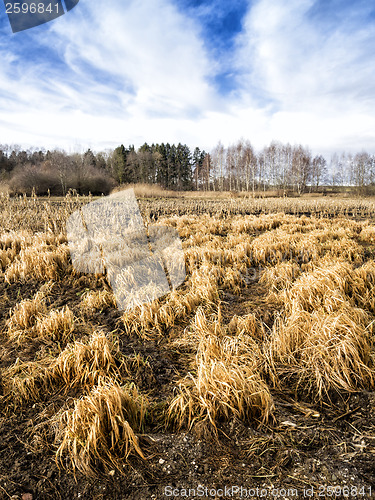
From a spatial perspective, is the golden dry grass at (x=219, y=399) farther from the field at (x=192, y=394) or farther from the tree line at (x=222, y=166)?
the tree line at (x=222, y=166)

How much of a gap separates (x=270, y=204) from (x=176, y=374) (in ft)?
47.1

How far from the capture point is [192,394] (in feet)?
6.35

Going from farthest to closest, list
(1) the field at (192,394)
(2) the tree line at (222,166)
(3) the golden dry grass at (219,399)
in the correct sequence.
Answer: (2) the tree line at (222,166)
(3) the golden dry grass at (219,399)
(1) the field at (192,394)

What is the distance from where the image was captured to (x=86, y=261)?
15.4 ft

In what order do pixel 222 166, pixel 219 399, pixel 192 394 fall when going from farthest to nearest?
pixel 222 166 → pixel 192 394 → pixel 219 399

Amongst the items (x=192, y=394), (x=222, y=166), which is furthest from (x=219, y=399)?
(x=222, y=166)

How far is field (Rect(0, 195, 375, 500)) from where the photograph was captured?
144cm

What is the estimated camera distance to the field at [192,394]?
1441mm

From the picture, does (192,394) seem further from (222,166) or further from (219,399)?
(222,166)

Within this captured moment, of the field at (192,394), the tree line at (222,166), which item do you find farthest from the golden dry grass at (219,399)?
the tree line at (222,166)

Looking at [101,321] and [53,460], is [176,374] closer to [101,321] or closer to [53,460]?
[53,460]

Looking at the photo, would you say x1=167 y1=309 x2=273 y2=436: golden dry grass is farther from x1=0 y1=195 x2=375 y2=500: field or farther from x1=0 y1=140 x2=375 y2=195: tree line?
x1=0 y1=140 x2=375 y2=195: tree line

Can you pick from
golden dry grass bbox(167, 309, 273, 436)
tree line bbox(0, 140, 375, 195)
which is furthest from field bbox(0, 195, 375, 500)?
tree line bbox(0, 140, 375, 195)

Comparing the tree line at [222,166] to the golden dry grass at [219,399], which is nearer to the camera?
the golden dry grass at [219,399]
